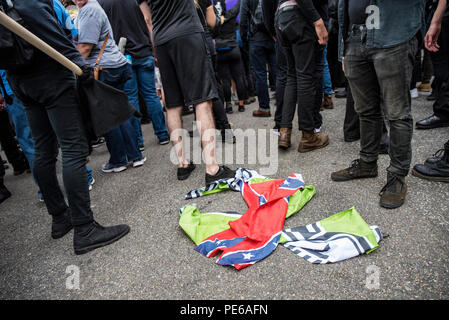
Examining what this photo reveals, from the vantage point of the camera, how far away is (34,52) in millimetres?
1689

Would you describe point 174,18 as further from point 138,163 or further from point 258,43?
point 258,43

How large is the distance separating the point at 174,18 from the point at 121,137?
1632 mm

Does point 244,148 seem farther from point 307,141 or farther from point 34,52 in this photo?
point 34,52

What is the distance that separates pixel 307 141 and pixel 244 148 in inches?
32.6

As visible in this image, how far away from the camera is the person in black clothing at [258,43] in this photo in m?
4.42

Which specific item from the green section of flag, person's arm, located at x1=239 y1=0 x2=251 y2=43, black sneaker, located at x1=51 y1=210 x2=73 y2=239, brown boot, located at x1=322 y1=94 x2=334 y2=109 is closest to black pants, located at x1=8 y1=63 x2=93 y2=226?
black sneaker, located at x1=51 y1=210 x2=73 y2=239

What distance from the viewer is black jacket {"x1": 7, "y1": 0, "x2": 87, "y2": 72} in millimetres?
1673

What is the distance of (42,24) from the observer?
5.65ft

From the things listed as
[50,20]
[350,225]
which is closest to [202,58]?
[50,20]

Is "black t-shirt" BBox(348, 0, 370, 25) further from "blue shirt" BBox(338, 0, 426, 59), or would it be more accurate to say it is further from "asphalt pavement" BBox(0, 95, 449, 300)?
"asphalt pavement" BBox(0, 95, 449, 300)

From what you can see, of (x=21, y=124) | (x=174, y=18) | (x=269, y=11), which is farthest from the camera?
(x=269, y=11)

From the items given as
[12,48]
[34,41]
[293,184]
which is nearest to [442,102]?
[293,184]

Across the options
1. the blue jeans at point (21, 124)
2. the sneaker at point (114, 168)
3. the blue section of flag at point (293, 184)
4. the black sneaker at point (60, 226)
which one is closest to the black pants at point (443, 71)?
the blue section of flag at point (293, 184)

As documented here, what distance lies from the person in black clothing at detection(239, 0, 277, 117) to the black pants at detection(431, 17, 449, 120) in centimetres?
216
